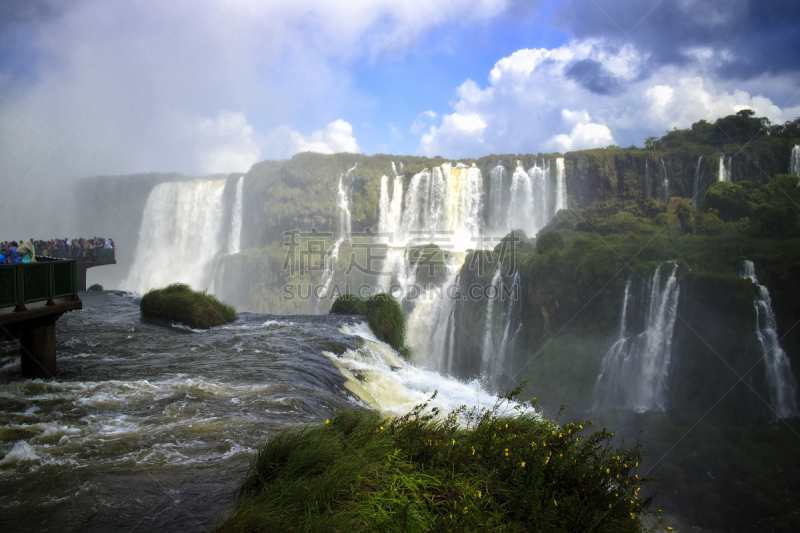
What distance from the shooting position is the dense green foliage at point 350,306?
73.6 feet

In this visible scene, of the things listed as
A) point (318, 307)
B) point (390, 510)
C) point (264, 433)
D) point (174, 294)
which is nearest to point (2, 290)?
point (264, 433)

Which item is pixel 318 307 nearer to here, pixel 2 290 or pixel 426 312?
pixel 426 312

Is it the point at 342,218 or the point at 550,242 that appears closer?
the point at 550,242

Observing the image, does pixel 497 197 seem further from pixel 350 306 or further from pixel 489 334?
pixel 350 306

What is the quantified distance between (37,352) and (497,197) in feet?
172

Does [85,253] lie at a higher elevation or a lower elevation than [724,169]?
lower

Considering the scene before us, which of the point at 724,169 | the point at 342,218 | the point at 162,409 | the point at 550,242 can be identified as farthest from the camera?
the point at 342,218

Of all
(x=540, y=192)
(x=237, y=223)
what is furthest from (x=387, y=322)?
(x=237, y=223)

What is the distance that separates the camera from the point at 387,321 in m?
20.0

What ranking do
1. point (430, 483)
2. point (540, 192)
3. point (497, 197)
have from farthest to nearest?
point (497, 197)
point (540, 192)
point (430, 483)

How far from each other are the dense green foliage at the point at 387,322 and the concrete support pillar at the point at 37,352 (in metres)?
11.9

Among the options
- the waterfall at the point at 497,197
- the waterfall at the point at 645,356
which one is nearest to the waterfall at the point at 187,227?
the waterfall at the point at 497,197

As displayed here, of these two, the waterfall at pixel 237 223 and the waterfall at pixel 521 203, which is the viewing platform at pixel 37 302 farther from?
the waterfall at pixel 237 223

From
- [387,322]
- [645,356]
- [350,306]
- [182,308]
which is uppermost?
[182,308]
